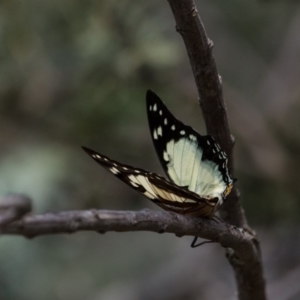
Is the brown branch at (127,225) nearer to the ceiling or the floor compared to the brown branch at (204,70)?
nearer to the floor

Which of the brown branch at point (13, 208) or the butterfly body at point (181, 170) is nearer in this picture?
the brown branch at point (13, 208)

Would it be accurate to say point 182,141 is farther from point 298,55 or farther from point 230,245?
point 298,55

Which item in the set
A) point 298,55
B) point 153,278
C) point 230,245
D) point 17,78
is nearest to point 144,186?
point 230,245

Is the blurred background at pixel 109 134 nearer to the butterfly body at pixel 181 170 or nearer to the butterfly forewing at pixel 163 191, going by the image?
the butterfly body at pixel 181 170

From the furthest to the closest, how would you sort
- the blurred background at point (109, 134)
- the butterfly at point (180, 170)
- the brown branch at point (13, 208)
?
the blurred background at point (109, 134)
the butterfly at point (180, 170)
the brown branch at point (13, 208)

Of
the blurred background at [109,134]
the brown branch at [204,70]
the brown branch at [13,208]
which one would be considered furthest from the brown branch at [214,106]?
the blurred background at [109,134]

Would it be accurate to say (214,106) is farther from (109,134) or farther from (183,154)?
(109,134)

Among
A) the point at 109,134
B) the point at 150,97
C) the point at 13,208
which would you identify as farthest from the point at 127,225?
the point at 109,134
